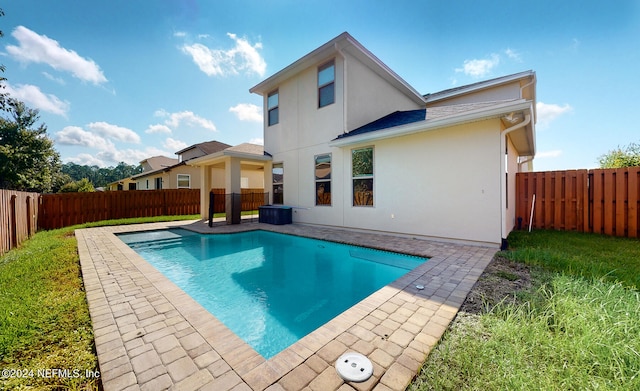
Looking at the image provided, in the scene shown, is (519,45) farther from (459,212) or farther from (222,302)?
(222,302)

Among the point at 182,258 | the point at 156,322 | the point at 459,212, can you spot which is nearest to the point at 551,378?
the point at 156,322

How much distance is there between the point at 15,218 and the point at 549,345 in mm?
11617

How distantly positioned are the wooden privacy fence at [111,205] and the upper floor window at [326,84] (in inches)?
437

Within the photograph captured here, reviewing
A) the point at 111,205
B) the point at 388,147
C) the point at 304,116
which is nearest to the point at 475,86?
the point at 388,147

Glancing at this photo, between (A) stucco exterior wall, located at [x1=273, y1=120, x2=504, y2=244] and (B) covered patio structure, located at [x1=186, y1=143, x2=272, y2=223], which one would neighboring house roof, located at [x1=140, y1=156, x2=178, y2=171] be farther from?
(A) stucco exterior wall, located at [x1=273, y1=120, x2=504, y2=244]

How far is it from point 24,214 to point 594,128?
25691 mm

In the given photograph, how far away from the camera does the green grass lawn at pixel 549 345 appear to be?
1.72 meters

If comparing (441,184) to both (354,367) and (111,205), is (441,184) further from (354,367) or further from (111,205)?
(111,205)

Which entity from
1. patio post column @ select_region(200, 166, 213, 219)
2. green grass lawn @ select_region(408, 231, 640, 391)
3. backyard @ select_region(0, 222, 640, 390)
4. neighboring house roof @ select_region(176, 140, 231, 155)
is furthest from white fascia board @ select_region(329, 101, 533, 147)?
neighboring house roof @ select_region(176, 140, 231, 155)

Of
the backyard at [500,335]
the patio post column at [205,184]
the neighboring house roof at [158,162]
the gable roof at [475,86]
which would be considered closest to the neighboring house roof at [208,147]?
the neighboring house roof at [158,162]

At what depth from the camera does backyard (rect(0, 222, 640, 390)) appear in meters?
1.78

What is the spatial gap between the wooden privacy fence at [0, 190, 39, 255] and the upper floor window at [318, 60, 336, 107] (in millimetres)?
9460

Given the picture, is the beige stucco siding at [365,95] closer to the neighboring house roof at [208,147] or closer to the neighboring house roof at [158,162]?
the neighboring house roof at [208,147]

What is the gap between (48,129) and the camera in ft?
83.7
